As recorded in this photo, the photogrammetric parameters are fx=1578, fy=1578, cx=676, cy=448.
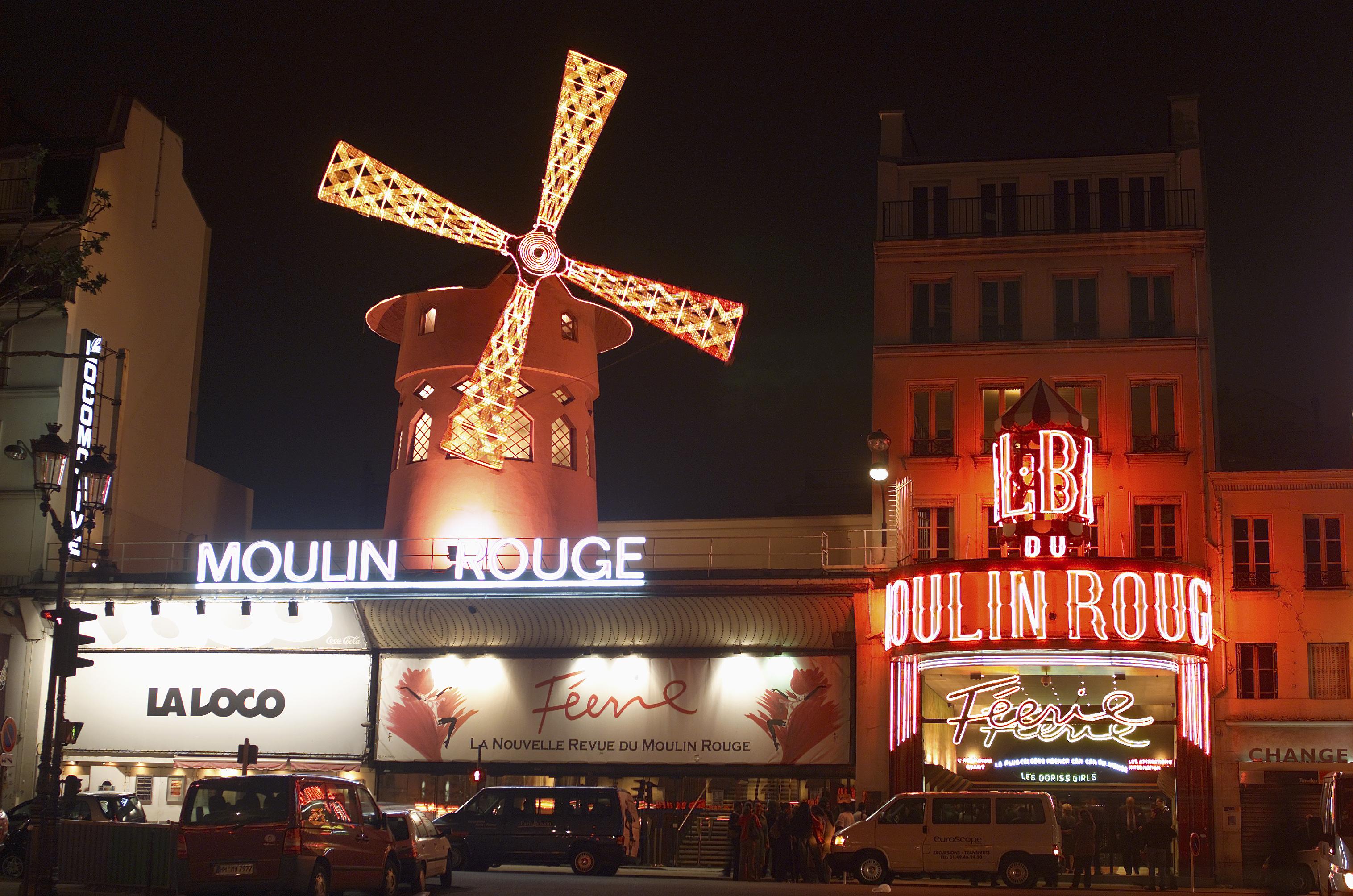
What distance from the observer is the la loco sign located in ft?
70.0

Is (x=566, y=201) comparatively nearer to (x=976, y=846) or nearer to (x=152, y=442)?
(x=152, y=442)

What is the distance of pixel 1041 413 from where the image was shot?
22.3m

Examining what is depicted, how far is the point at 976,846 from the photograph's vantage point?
61.0ft

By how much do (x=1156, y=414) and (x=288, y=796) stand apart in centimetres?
1515

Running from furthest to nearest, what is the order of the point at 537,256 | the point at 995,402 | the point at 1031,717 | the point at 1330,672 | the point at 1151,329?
the point at 537,256, the point at 995,402, the point at 1151,329, the point at 1031,717, the point at 1330,672

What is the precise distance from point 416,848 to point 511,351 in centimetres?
1092

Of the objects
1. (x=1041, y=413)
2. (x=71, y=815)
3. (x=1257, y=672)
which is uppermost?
(x=1041, y=413)

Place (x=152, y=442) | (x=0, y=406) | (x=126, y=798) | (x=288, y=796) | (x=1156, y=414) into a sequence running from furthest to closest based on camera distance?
1. (x=152, y=442)
2. (x=0, y=406)
3. (x=1156, y=414)
4. (x=126, y=798)
5. (x=288, y=796)

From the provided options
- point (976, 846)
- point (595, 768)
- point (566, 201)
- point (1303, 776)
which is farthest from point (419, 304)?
point (1303, 776)

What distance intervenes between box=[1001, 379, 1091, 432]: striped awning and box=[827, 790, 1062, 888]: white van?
5.63 metres

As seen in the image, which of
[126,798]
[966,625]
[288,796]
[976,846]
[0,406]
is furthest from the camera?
[0,406]

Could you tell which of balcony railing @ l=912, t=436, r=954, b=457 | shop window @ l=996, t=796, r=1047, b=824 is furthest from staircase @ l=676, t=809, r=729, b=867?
balcony railing @ l=912, t=436, r=954, b=457

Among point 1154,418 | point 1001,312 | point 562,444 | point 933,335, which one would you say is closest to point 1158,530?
point 1154,418

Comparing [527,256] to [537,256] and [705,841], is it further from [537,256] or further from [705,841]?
[705,841]
